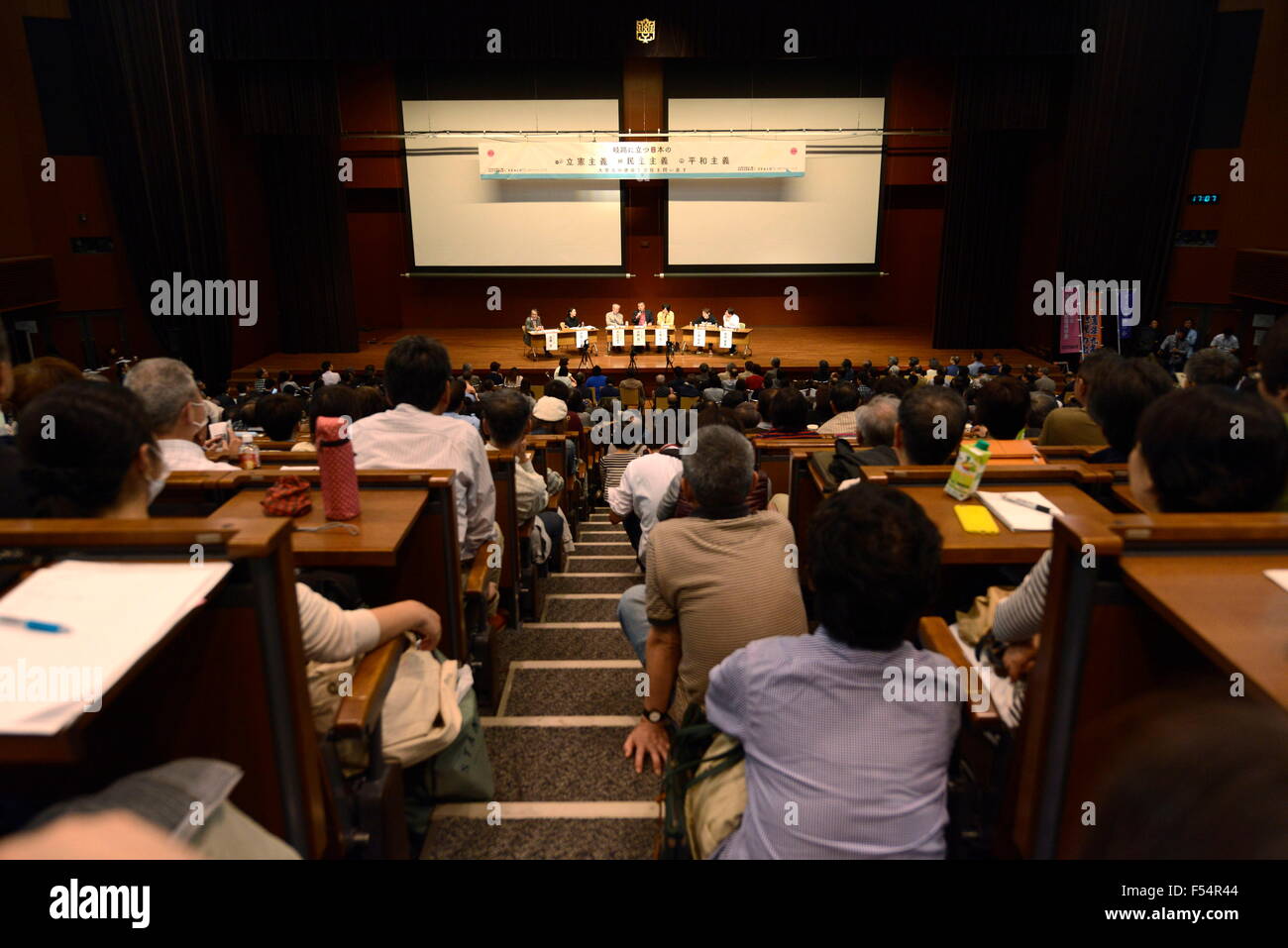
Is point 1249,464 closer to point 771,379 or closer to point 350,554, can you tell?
point 350,554

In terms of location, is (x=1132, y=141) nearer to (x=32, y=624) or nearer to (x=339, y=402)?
(x=339, y=402)

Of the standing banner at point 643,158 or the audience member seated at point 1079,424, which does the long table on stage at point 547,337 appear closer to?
the standing banner at point 643,158

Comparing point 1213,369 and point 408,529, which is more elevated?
point 1213,369

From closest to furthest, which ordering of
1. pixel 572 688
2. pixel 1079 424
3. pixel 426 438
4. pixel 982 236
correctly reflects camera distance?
pixel 426 438
pixel 572 688
pixel 1079 424
pixel 982 236

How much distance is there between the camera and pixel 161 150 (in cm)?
1016

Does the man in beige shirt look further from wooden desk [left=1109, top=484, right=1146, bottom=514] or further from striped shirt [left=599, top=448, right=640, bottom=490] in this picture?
striped shirt [left=599, top=448, right=640, bottom=490]

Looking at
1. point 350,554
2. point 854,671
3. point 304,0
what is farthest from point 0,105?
point 854,671

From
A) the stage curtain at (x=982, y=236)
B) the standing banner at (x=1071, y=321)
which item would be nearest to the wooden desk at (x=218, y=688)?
the standing banner at (x=1071, y=321)

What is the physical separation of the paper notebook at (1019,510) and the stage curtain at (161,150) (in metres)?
11.0

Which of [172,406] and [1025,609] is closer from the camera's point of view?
[1025,609]

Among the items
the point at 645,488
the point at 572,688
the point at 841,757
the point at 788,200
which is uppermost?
the point at 788,200

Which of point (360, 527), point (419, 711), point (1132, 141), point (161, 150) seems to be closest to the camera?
point (419, 711)

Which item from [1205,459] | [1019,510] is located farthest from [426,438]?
[1205,459]

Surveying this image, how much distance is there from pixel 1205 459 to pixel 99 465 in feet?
6.88
